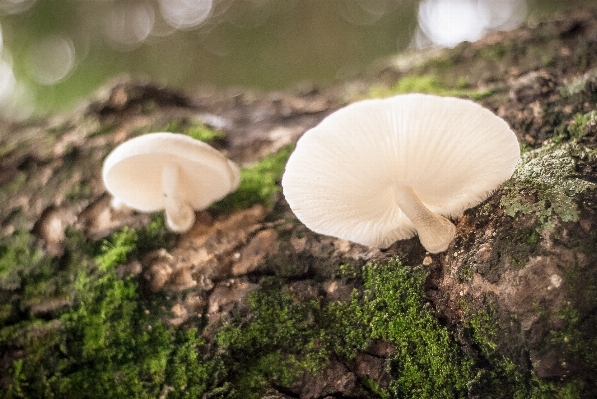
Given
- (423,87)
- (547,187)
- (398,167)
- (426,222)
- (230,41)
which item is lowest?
(230,41)

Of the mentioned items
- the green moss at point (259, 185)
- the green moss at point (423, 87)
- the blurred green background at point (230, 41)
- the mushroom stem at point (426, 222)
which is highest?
the mushroom stem at point (426, 222)

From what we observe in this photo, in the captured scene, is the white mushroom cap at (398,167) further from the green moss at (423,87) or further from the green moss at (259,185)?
the green moss at (423,87)

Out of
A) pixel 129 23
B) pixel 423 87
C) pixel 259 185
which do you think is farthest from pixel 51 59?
pixel 423 87

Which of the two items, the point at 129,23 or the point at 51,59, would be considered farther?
the point at 129,23

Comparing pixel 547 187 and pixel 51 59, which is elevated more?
pixel 547 187

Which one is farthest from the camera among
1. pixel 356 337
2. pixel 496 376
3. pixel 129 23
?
pixel 129 23

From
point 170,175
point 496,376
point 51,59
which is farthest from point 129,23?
point 496,376

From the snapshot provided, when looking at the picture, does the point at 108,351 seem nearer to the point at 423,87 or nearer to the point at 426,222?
the point at 426,222

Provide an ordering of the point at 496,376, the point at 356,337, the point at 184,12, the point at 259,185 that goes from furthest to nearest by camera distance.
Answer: the point at 184,12, the point at 259,185, the point at 356,337, the point at 496,376

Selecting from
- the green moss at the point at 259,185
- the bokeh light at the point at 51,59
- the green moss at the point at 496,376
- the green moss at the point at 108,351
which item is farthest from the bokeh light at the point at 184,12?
the green moss at the point at 496,376
